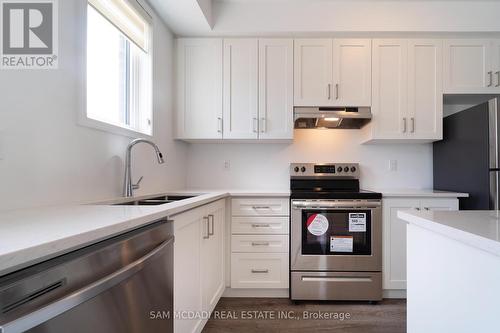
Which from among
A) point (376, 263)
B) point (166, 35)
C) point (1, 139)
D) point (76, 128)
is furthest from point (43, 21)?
point (376, 263)

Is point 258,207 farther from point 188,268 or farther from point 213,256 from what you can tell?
point 188,268

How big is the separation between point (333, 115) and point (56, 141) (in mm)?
2085

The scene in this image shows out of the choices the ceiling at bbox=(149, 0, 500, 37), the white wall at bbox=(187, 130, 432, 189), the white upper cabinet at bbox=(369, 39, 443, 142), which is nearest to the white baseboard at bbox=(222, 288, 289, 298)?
the white wall at bbox=(187, 130, 432, 189)

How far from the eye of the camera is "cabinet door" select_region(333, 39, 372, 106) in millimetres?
2432

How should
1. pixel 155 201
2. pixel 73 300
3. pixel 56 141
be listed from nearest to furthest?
1. pixel 73 300
2. pixel 56 141
3. pixel 155 201

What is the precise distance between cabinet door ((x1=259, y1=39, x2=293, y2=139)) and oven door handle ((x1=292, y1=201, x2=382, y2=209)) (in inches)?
26.5

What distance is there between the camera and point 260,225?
2.23 meters

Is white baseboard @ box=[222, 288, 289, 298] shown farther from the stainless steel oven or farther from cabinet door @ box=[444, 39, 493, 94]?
cabinet door @ box=[444, 39, 493, 94]

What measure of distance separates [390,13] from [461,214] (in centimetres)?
213

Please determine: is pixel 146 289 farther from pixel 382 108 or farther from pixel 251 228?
pixel 382 108

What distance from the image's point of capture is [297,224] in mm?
2180

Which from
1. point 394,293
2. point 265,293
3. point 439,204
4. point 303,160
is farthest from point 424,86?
point 265,293

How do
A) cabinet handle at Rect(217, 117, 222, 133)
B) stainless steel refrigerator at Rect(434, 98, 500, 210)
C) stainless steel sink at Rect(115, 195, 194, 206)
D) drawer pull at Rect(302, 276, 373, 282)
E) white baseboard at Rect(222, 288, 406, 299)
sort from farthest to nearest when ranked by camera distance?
cabinet handle at Rect(217, 117, 222, 133) → white baseboard at Rect(222, 288, 406, 299) → drawer pull at Rect(302, 276, 373, 282) → stainless steel refrigerator at Rect(434, 98, 500, 210) → stainless steel sink at Rect(115, 195, 194, 206)

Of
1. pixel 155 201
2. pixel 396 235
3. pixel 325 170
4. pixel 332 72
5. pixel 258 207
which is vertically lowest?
pixel 396 235
